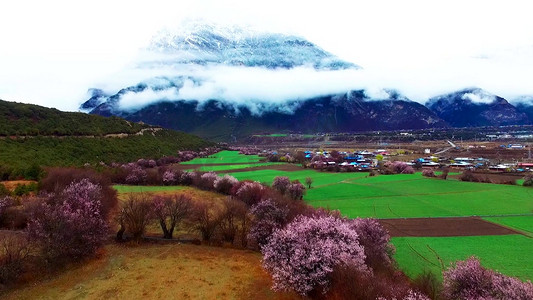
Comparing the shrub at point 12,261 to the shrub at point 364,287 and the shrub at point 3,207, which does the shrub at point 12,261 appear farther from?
the shrub at point 364,287

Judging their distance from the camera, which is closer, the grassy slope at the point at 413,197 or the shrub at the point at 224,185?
the grassy slope at the point at 413,197

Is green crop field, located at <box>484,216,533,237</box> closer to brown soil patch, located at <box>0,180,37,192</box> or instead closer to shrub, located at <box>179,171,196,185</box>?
shrub, located at <box>179,171,196,185</box>

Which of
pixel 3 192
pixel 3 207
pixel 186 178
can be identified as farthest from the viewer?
pixel 186 178

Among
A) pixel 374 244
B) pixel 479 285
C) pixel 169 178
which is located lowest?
pixel 169 178

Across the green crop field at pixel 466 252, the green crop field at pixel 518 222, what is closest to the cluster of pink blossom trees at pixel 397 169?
the green crop field at pixel 518 222

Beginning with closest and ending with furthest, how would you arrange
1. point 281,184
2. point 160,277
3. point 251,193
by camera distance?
point 160,277 → point 251,193 → point 281,184

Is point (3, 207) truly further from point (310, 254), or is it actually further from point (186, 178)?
point (186, 178)

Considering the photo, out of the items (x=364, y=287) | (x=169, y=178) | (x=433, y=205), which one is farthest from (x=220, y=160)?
(x=364, y=287)

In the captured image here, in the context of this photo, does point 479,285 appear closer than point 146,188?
Yes

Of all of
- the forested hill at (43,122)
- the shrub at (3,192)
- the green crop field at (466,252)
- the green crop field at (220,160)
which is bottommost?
the green crop field at (466,252)
